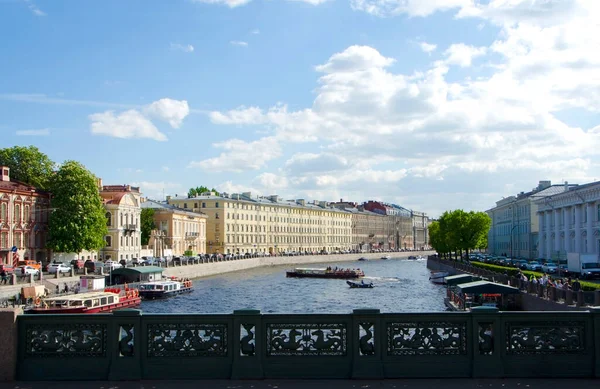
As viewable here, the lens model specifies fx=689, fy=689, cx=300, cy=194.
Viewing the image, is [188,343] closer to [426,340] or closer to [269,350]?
[269,350]

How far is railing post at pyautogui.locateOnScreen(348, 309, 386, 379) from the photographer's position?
11.2 metres

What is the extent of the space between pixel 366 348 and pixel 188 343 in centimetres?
292

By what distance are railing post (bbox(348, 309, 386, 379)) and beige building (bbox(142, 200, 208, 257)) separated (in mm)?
106341

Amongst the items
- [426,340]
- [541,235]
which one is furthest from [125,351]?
[541,235]

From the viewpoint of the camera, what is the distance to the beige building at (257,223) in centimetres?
14925

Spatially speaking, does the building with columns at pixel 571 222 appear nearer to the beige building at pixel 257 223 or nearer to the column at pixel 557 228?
the column at pixel 557 228

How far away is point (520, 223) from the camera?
A: 132 m

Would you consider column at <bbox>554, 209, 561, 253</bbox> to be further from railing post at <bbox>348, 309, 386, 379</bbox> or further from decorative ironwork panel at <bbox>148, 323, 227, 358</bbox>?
decorative ironwork panel at <bbox>148, 323, 227, 358</bbox>

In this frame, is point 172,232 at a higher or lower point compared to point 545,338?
higher

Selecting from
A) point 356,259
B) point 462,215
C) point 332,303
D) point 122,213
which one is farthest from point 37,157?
point 356,259

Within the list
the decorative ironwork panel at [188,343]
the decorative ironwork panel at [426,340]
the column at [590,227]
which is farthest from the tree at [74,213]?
the decorative ironwork panel at [426,340]

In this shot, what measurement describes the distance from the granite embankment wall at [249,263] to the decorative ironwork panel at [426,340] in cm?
7459

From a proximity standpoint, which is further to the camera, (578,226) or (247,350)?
(578,226)

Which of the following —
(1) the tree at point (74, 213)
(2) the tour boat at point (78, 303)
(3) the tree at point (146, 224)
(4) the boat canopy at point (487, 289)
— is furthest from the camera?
(3) the tree at point (146, 224)
